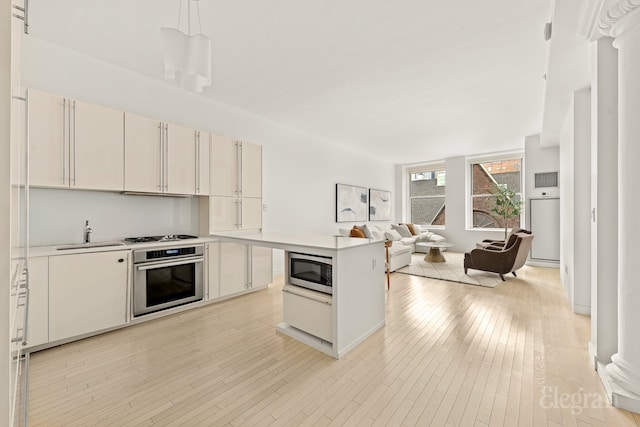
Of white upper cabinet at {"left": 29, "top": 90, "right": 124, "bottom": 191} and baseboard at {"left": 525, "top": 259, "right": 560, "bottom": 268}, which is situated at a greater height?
white upper cabinet at {"left": 29, "top": 90, "right": 124, "bottom": 191}

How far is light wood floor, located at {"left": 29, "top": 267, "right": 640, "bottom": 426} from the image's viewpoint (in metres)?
1.68

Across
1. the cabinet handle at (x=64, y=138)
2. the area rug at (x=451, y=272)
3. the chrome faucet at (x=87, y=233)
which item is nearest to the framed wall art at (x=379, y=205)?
the area rug at (x=451, y=272)

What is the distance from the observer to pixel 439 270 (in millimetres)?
5688

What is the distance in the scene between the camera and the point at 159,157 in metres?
3.27

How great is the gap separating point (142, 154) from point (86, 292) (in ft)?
4.96

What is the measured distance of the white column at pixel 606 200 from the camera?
6.71 ft

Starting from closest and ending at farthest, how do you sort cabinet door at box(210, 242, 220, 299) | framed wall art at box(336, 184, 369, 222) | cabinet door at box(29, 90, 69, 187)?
1. cabinet door at box(29, 90, 69, 187)
2. cabinet door at box(210, 242, 220, 299)
3. framed wall art at box(336, 184, 369, 222)

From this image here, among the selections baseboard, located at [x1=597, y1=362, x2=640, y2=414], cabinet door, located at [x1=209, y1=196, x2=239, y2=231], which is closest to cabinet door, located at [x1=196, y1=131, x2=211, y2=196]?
cabinet door, located at [x1=209, y1=196, x2=239, y2=231]

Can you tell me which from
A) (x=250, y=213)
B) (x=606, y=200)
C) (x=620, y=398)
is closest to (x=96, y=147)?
(x=250, y=213)

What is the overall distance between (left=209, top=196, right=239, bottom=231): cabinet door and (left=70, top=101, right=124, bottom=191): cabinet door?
3.54ft

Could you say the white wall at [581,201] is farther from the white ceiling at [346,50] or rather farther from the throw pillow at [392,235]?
the throw pillow at [392,235]

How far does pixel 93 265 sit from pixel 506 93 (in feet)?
17.8

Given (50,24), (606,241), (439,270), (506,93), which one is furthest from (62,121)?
(439,270)

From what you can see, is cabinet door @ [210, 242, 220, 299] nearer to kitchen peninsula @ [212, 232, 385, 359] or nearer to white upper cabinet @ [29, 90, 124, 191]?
kitchen peninsula @ [212, 232, 385, 359]
